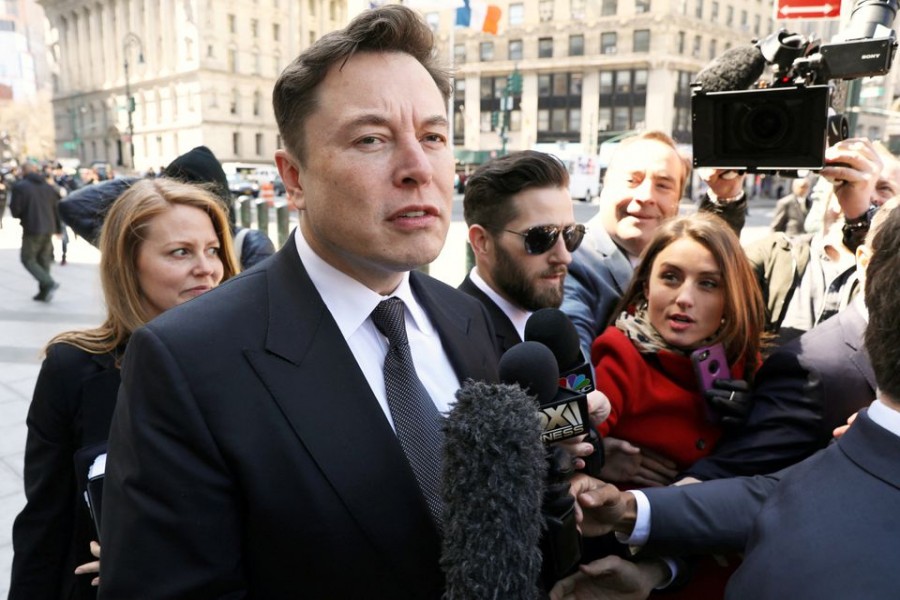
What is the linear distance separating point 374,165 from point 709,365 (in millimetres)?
1253

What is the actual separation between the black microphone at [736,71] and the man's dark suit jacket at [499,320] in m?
1.09

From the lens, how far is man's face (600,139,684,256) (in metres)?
2.90

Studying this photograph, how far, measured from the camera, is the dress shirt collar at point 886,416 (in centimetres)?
112

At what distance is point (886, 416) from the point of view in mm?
1141

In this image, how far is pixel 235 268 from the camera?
2.55m

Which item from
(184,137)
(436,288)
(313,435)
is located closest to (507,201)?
(436,288)

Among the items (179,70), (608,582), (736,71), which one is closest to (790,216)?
(736,71)

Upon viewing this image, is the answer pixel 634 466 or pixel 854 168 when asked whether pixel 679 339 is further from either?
pixel 854 168

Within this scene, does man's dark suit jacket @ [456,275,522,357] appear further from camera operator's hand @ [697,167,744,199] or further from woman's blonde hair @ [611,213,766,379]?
camera operator's hand @ [697,167,744,199]

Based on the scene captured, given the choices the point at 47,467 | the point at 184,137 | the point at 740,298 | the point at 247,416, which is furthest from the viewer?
the point at 184,137

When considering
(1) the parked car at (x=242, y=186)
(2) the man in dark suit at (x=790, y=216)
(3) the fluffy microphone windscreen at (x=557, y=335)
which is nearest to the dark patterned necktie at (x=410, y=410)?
(3) the fluffy microphone windscreen at (x=557, y=335)

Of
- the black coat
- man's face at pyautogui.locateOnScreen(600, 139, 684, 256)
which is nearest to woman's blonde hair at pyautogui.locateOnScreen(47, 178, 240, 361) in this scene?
the black coat

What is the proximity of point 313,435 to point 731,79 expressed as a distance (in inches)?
77.9

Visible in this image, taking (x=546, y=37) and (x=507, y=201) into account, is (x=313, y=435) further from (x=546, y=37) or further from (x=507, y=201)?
(x=546, y=37)
